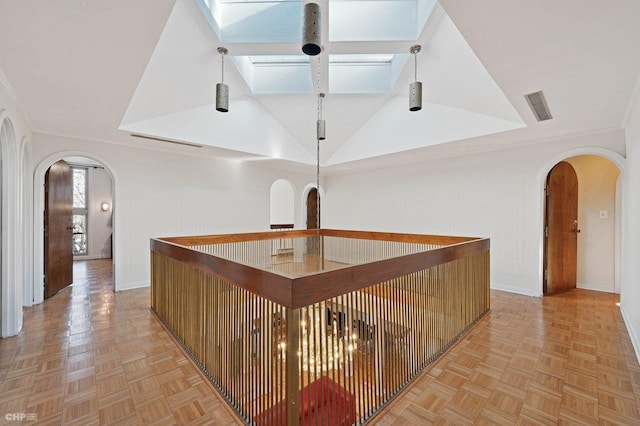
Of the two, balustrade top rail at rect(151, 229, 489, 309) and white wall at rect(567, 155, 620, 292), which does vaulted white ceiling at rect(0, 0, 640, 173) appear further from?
balustrade top rail at rect(151, 229, 489, 309)

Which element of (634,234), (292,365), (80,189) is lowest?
(292,365)

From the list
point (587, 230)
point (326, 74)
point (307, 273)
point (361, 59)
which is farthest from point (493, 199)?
point (307, 273)

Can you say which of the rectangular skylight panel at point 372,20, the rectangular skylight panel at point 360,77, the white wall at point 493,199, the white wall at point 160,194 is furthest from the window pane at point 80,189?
the rectangular skylight panel at point 372,20

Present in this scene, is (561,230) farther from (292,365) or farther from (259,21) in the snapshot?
(259,21)

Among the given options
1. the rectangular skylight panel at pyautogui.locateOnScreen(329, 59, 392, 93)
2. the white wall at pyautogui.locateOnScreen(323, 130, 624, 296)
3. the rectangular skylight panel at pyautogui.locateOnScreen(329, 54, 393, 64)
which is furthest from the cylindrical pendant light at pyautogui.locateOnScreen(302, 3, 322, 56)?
the white wall at pyautogui.locateOnScreen(323, 130, 624, 296)

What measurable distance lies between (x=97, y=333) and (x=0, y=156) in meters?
2.15

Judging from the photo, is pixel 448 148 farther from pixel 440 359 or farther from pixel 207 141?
pixel 207 141

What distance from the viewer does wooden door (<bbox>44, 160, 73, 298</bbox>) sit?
416 centimetres

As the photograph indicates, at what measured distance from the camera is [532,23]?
1850mm

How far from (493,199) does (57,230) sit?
7422 mm

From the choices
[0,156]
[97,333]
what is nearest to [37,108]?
[0,156]

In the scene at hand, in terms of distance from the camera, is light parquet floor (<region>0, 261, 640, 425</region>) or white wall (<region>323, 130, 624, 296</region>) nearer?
light parquet floor (<region>0, 261, 640, 425</region>)

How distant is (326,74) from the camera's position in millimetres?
3799

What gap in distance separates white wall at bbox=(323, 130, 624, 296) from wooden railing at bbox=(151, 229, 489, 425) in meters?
1.61
